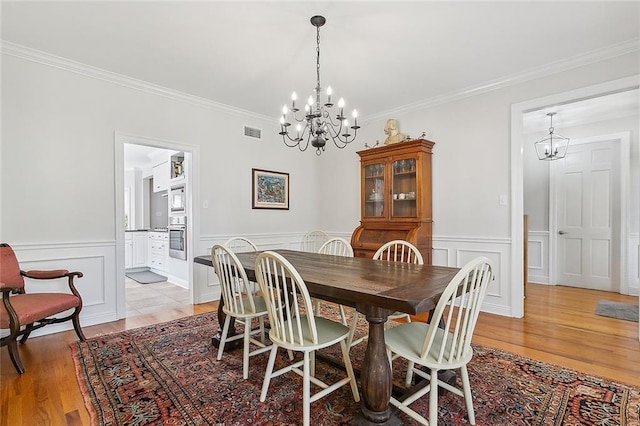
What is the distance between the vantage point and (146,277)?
5824 millimetres

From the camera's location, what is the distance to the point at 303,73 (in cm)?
327

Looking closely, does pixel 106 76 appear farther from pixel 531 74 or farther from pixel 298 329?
pixel 531 74

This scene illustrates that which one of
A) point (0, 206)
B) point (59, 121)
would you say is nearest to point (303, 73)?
point (59, 121)

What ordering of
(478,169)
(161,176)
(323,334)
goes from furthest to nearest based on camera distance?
1. (161,176)
2. (478,169)
3. (323,334)

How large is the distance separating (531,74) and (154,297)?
5263 millimetres

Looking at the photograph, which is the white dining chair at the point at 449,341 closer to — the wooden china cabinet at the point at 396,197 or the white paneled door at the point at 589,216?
the wooden china cabinet at the point at 396,197

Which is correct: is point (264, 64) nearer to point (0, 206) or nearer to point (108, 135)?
point (108, 135)

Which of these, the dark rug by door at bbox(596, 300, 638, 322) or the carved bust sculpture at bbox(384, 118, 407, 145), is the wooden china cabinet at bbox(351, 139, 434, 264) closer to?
the carved bust sculpture at bbox(384, 118, 407, 145)

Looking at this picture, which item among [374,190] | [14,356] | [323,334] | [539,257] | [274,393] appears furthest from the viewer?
[539,257]

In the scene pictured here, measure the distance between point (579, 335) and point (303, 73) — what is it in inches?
143

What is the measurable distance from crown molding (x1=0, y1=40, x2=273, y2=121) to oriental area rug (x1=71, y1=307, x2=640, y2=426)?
2.60 m

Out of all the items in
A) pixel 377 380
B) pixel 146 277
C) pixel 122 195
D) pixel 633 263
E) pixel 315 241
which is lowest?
pixel 146 277

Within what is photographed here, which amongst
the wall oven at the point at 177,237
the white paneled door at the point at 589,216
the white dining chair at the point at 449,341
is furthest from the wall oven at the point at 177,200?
the white paneled door at the point at 589,216

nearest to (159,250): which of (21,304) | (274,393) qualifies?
(21,304)
